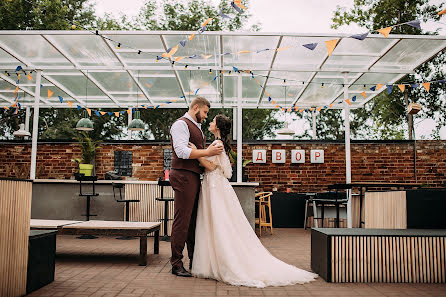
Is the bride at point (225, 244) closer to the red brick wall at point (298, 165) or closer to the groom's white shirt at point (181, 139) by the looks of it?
the groom's white shirt at point (181, 139)

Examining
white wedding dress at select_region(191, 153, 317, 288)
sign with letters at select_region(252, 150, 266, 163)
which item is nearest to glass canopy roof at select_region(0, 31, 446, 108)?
sign with letters at select_region(252, 150, 266, 163)

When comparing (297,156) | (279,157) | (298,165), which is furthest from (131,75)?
(298,165)

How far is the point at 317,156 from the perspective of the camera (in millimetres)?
10438

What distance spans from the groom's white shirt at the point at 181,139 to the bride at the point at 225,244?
266mm

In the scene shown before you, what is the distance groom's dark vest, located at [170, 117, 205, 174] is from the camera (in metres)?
3.93

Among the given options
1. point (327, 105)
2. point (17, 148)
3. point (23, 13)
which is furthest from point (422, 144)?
→ point (23, 13)

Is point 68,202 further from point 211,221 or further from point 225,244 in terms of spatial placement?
point 225,244

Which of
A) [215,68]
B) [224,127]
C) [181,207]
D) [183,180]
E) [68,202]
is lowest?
[68,202]

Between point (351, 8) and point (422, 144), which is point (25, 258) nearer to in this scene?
point (422, 144)

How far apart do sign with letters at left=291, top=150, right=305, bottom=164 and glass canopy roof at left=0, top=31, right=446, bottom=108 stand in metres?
1.48

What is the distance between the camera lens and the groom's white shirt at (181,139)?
3.81 meters

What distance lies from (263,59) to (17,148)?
702cm

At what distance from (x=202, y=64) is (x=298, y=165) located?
12.8 ft

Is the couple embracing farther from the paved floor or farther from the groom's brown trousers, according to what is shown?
the paved floor
